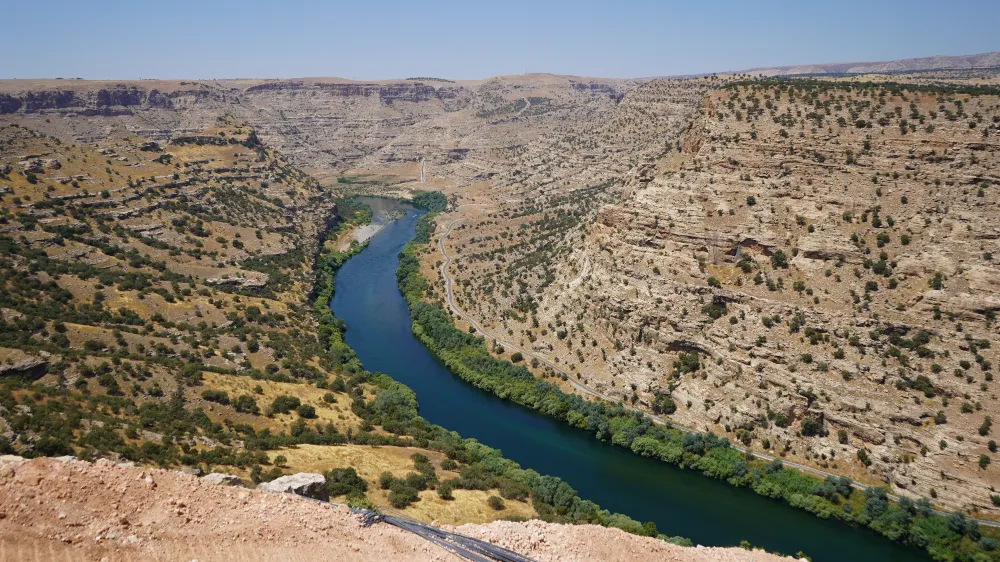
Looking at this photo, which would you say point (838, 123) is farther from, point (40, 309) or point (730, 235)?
point (40, 309)

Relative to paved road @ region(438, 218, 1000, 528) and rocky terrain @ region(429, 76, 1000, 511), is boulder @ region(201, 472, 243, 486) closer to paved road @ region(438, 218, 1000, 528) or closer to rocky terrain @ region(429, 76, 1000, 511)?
paved road @ region(438, 218, 1000, 528)

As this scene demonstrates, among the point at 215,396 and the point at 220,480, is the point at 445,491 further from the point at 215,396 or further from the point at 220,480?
the point at 215,396

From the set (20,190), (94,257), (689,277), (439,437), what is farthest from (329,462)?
(20,190)

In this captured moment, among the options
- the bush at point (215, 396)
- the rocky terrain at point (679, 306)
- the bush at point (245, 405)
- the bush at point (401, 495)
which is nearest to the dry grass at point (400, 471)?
the rocky terrain at point (679, 306)

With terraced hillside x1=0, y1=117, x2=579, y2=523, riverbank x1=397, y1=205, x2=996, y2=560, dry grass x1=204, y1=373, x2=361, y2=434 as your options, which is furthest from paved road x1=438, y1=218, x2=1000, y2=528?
dry grass x1=204, y1=373, x2=361, y2=434

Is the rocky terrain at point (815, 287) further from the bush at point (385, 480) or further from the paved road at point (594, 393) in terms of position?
the bush at point (385, 480)

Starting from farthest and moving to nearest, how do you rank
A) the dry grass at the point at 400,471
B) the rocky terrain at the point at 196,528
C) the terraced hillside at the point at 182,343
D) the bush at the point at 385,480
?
the bush at the point at 385,480 < the terraced hillside at the point at 182,343 < the dry grass at the point at 400,471 < the rocky terrain at the point at 196,528

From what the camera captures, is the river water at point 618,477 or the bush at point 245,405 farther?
the bush at point 245,405
